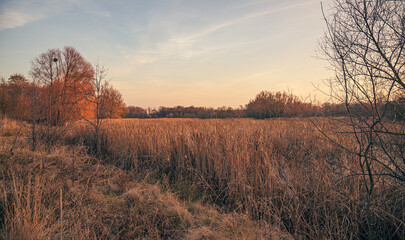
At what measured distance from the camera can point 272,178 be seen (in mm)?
3654

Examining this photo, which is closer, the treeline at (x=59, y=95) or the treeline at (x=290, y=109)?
the treeline at (x=290, y=109)

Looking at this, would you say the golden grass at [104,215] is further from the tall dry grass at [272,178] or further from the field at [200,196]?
the tall dry grass at [272,178]

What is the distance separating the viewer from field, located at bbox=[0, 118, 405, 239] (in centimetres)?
262

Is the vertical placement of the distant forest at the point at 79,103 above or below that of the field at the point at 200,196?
above

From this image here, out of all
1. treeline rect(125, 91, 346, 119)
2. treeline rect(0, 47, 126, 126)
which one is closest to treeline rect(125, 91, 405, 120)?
treeline rect(125, 91, 346, 119)

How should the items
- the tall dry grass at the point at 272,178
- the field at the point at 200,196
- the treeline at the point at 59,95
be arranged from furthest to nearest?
the treeline at the point at 59,95
the tall dry grass at the point at 272,178
the field at the point at 200,196

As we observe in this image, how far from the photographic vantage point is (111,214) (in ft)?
9.66

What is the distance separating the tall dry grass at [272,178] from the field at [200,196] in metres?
0.02

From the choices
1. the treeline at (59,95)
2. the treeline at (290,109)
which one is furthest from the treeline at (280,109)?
the treeline at (59,95)

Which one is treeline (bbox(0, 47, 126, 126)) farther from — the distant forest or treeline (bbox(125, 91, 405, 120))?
treeline (bbox(125, 91, 405, 120))

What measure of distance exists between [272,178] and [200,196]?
1424 millimetres

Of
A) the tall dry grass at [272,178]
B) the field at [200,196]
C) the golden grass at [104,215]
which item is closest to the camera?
the golden grass at [104,215]

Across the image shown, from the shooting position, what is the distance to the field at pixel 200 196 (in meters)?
Answer: 2.62

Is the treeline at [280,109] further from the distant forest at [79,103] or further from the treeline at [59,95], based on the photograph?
the treeline at [59,95]
